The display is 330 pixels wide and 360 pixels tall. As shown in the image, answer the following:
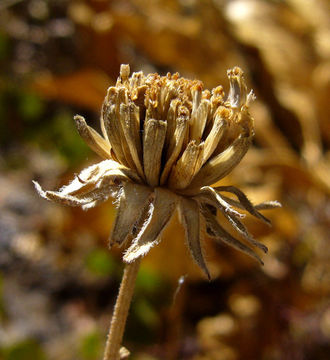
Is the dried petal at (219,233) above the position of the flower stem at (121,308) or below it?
above

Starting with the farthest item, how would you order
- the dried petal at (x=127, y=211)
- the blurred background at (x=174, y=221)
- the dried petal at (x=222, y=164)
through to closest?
1. the blurred background at (x=174, y=221)
2. the dried petal at (x=222, y=164)
3. the dried petal at (x=127, y=211)

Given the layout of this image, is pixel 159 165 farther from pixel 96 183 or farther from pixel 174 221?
pixel 174 221

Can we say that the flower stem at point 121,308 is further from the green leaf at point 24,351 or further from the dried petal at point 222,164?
the green leaf at point 24,351

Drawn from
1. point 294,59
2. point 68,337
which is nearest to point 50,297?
point 68,337

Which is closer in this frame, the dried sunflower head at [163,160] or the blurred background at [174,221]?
the dried sunflower head at [163,160]

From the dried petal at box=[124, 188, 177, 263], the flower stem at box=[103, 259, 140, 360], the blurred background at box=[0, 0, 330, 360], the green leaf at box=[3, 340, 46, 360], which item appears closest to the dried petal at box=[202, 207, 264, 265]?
the dried petal at box=[124, 188, 177, 263]

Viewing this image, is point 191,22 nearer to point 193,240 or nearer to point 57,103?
point 57,103

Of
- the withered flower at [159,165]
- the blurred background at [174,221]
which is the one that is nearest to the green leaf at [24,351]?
the blurred background at [174,221]
